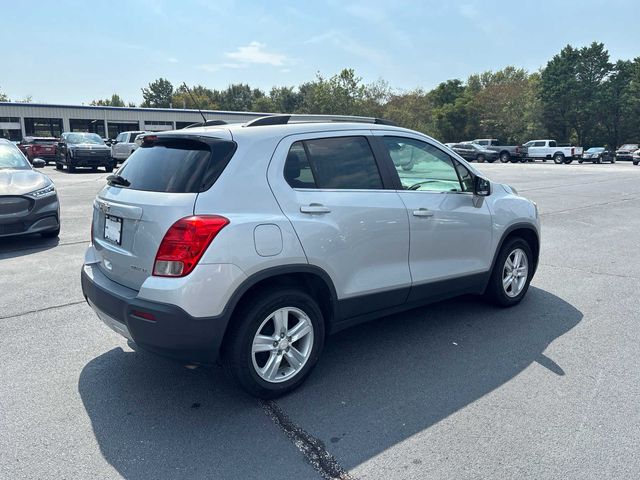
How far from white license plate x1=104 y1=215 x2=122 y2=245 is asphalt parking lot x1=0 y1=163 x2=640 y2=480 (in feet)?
3.33

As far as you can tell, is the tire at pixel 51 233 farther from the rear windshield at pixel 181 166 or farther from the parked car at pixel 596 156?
the parked car at pixel 596 156

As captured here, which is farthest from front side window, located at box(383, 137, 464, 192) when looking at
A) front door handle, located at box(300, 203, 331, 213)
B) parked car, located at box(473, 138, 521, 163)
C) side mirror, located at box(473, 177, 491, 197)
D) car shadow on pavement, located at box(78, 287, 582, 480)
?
parked car, located at box(473, 138, 521, 163)

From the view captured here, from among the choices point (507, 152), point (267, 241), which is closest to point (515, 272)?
point (267, 241)

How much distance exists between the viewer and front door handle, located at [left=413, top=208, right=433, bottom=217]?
3.91 metres

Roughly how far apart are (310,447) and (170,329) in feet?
3.42

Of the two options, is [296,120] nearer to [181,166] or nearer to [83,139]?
[181,166]

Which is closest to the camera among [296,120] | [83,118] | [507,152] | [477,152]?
[296,120]

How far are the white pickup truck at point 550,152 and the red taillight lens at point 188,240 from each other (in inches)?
1686

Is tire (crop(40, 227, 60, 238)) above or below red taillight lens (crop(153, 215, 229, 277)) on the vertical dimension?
below

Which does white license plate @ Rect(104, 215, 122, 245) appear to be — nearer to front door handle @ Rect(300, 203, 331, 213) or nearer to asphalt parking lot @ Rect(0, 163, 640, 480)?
asphalt parking lot @ Rect(0, 163, 640, 480)

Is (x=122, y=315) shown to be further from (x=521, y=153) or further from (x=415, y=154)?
(x=521, y=153)

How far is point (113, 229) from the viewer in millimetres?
3383

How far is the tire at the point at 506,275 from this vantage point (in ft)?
15.8

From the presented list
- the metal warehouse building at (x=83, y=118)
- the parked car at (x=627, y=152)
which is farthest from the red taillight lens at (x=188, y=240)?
the parked car at (x=627, y=152)
